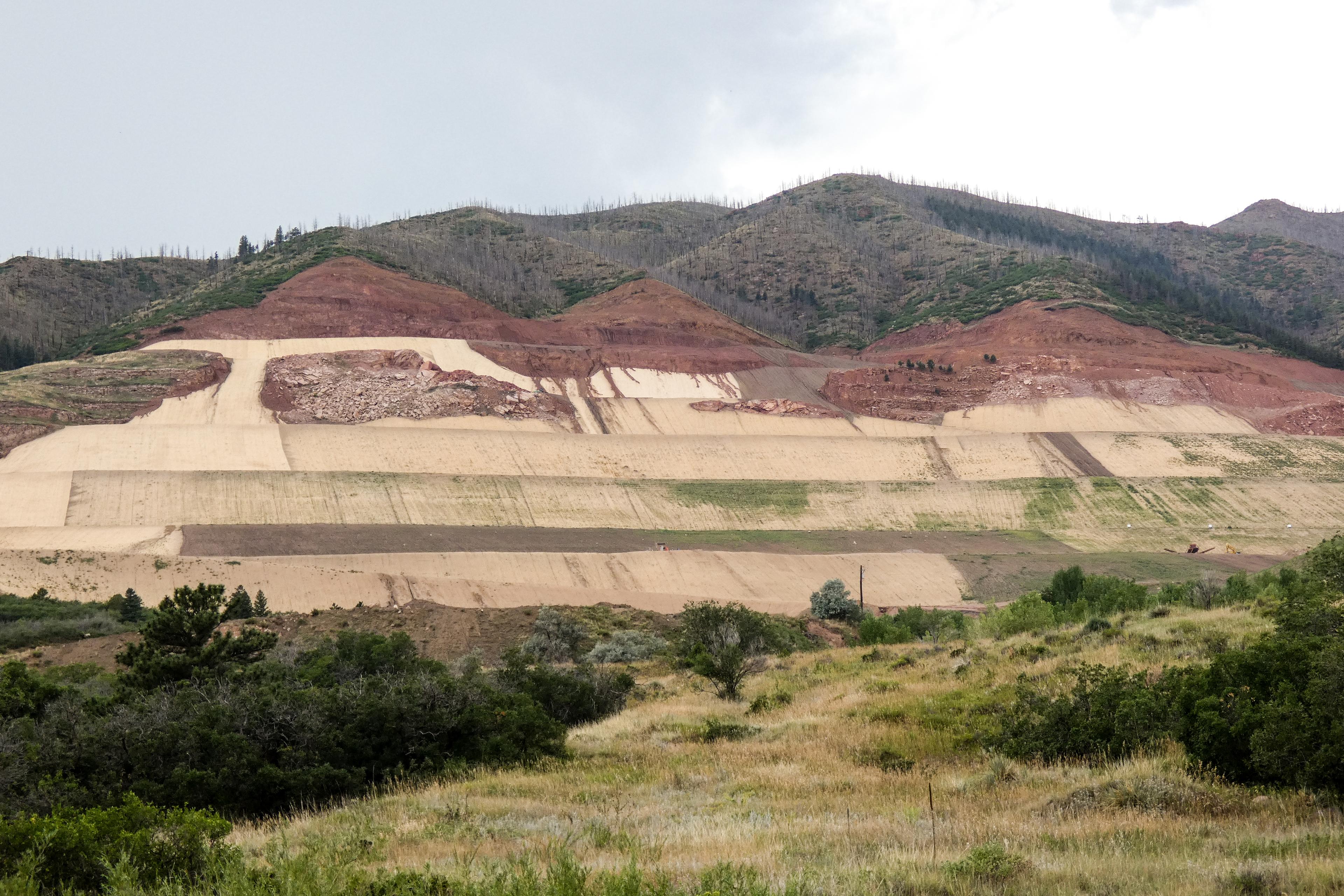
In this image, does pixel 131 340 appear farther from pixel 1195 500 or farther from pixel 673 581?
pixel 1195 500

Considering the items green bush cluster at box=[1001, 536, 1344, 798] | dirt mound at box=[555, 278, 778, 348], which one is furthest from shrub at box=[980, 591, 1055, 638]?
dirt mound at box=[555, 278, 778, 348]

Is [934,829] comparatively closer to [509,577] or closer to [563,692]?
[563,692]

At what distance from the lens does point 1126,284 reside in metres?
146

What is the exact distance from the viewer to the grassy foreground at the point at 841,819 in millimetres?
6945

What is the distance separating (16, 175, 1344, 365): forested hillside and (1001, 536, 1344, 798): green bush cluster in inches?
4492

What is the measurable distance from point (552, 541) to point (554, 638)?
25.5 meters

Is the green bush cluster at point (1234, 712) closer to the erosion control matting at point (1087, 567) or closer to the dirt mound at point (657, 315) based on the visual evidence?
the erosion control matting at point (1087, 567)

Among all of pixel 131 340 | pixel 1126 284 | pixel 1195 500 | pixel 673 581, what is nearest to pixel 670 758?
pixel 673 581

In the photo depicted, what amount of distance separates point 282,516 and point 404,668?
46523 mm

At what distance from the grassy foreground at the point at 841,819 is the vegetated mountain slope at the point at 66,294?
132 metres

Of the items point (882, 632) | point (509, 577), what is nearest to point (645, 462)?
point (509, 577)

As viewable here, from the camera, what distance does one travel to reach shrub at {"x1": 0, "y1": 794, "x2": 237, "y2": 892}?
750cm

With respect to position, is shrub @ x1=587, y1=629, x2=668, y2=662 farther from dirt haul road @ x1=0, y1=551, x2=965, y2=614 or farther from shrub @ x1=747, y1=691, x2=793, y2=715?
shrub @ x1=747, y1=691, x2=793, y2=715

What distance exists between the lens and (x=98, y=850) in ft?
25.1
